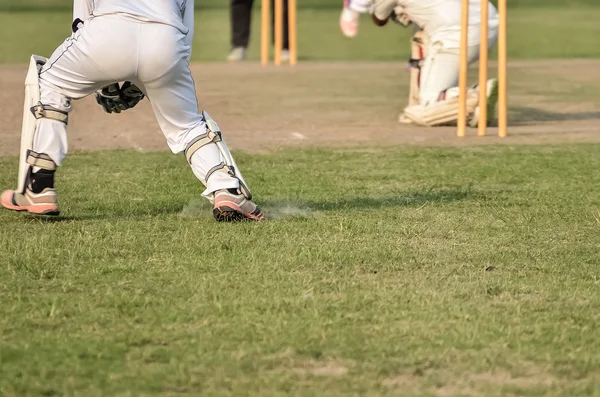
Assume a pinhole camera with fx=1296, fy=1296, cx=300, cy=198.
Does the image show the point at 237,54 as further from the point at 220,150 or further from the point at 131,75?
the point at 131,75

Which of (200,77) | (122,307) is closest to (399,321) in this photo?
(122,307)

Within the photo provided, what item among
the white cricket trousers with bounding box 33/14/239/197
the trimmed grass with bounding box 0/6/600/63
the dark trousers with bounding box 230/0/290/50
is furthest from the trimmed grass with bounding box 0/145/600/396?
the trimmed grass with bounding box 0/6/600/63

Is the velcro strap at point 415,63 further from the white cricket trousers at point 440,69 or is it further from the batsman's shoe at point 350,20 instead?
the batsman's shoe at point 350,20

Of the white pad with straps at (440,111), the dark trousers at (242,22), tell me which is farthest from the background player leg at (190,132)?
the dark trousers at (242,22)

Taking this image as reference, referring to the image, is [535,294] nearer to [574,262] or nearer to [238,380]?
[574,262]

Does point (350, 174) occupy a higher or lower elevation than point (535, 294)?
lower

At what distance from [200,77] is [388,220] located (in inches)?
288

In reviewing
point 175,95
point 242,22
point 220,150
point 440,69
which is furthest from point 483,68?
point 242,22

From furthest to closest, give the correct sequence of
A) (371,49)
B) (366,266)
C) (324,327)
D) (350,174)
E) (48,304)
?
(371,49)
(350,174)
(366,266)
(48,304)
(324,327)

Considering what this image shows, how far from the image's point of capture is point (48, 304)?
15.7ft

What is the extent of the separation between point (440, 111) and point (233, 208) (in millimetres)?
4343

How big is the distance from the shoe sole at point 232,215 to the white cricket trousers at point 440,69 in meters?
4.26

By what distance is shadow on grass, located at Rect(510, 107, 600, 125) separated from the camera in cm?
1101

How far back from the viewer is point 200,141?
6.38 m
